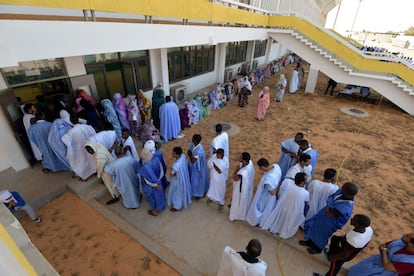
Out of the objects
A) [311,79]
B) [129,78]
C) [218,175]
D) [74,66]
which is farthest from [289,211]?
[311,79]

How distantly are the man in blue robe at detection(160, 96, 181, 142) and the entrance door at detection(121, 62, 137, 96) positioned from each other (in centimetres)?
206

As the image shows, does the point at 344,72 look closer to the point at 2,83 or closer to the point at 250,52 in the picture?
the point at 250,52

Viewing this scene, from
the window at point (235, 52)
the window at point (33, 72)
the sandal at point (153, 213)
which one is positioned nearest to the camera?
the sandal at point (153, 213)

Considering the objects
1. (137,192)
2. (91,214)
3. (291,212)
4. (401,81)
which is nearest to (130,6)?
(137,192)

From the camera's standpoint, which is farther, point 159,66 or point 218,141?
point 159,66

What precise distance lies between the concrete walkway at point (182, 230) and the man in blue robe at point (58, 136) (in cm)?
67

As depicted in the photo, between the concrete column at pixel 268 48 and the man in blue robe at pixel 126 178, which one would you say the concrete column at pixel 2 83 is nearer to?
the man in blue robe at pixel 126 178

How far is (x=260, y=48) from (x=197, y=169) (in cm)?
1814

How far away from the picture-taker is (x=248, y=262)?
224 centimetres

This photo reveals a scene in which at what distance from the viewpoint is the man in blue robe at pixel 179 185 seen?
12.4 ft

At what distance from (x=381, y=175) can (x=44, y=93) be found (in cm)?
934

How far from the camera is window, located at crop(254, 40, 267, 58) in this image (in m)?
18.2

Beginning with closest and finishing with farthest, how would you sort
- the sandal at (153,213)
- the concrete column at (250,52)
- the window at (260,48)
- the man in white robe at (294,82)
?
the sandal at (153,213)
the man in white robe at (294,82)
the concrete column at (250,52)
the window at (260,48)

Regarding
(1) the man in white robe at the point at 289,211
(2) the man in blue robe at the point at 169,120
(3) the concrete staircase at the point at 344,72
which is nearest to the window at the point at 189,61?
(2) the man in blue robe at the point at 169,120
